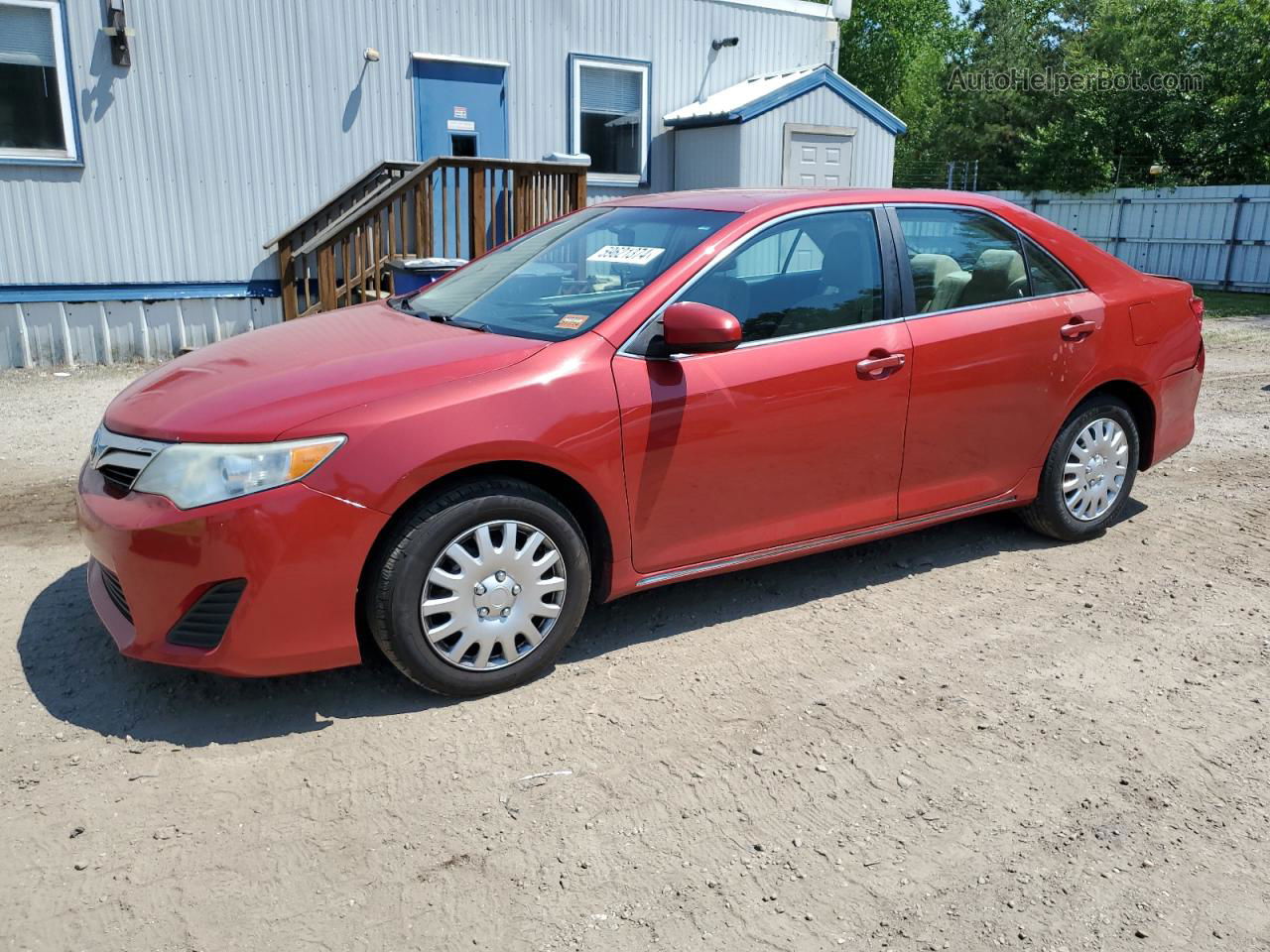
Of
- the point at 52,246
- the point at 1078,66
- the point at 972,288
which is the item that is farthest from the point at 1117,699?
the point at 1078,66

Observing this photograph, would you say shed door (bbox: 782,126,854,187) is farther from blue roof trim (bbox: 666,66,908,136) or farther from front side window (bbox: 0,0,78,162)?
front side window (bbox: 0,0,78,162)

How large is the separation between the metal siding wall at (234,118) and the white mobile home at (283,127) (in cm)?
2

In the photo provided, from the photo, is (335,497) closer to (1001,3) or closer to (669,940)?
(669,940)

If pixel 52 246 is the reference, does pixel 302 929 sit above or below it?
below

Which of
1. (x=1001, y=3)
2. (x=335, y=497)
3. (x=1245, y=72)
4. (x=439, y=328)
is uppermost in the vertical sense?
(x=1001, y=3)

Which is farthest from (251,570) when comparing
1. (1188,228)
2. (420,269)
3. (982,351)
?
(1188,228)

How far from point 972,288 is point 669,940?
10.2ft

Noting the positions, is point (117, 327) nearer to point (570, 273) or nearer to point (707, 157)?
point (707, 157)

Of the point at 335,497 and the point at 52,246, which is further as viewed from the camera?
the point at 52,246

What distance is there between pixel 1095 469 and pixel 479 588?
10.3ft

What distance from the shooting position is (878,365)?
4.14 meters

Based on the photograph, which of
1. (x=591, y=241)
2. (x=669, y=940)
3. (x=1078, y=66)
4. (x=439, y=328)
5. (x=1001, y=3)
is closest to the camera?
(x=669, y=940)

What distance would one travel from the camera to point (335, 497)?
124 inches

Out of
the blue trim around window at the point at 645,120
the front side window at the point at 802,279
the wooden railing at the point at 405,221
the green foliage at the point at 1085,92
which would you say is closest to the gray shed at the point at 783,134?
the blue trim around window at the point at 645,120
